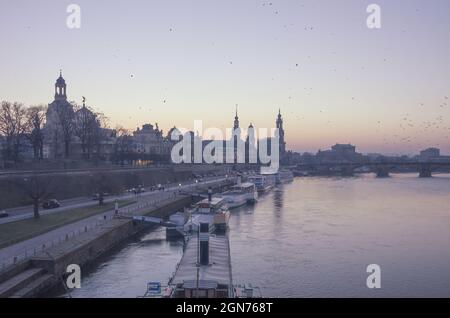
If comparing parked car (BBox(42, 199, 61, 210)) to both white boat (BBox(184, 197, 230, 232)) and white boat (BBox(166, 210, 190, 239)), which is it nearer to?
white boat (BBox(166, 210, 190, 239))

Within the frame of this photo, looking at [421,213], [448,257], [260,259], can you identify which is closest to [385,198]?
[421,213]

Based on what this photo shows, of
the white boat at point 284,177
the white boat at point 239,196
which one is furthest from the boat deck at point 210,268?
the white boat at point 284,177

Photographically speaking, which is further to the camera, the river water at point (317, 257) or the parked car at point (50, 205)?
the parked car at point (50, 205)

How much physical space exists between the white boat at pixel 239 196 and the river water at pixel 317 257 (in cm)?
1059

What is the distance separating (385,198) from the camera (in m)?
68.4

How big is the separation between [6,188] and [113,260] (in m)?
14.5

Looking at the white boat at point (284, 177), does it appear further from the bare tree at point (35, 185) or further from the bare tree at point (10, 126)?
the bare tree at point (35, 185)

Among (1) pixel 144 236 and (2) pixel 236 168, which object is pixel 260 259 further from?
(2) pixel 236 168

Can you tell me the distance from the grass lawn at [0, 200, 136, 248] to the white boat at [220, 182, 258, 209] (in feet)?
80.4

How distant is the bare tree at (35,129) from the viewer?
191 ft

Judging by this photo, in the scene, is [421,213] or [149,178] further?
[149,178]

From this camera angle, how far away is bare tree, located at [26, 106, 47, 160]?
58.1 meters

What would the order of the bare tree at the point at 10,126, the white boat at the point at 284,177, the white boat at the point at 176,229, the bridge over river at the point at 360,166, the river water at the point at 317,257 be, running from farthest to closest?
the bridge over river at the point at 360,166, the white boat at the point at 284,177, the bare tree at the point at 10,126, the white boat at the point at 176,229, the river water at the point at 317,257
